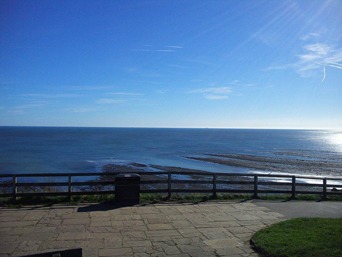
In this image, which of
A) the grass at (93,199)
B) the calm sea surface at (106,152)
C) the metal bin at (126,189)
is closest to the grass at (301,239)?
the grass at (93,199)

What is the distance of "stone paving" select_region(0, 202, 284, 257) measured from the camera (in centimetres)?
589

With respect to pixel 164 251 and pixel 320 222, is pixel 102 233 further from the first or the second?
pixel 320 222

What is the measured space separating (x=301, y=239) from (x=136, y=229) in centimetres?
382

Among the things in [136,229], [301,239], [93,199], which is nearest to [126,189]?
[93,199]

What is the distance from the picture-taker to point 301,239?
6246 millimetres

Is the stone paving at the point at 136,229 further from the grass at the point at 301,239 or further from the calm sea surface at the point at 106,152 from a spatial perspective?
the calm sea surface at the point at 106,152

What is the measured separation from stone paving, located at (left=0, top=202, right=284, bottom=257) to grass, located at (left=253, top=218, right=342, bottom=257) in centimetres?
40

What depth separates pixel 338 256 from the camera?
5.31m

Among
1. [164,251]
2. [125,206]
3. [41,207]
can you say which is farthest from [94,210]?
[164,251]

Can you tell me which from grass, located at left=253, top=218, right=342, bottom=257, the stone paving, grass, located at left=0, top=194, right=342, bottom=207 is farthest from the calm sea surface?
grass, located at left=253, top=218, right=342, bottom=257

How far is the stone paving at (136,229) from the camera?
5.89m

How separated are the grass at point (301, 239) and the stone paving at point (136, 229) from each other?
15.6 inches

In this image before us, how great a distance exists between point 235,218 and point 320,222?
7.30ft

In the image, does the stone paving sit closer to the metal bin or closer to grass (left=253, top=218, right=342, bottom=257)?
grass (left=253, top=218, right=342, bottom=257)
